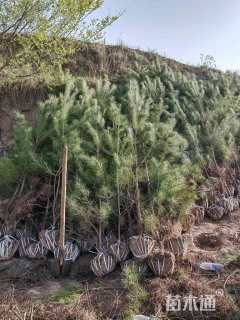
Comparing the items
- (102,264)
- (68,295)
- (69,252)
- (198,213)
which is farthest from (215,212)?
(68,295)

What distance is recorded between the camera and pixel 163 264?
12.8 feet

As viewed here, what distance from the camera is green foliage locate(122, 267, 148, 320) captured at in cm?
333

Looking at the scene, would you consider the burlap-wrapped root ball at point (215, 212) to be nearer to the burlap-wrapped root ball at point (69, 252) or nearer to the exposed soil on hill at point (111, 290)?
the exposed soil on hill at point (111, 290)

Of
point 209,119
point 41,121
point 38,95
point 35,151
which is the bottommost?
point 35,151

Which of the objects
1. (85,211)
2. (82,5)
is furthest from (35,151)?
(82,5)

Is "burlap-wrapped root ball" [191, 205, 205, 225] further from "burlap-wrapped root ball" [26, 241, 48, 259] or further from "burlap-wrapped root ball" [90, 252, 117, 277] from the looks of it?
"burlap-wrapped root ball" [26, 241, 48, 259]

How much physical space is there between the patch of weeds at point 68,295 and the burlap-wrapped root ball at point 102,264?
0.99 ft

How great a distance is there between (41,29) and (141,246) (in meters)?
3.85

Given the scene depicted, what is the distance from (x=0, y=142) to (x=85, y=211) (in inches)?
129

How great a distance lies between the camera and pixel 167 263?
154 inches

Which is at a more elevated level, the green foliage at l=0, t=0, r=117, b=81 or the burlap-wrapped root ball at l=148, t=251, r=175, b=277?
the green foliage at l=0, t=0, r=117, b=81

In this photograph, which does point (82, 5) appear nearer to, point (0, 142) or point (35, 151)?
point (35, 151)

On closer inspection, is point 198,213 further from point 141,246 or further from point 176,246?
point 141,246

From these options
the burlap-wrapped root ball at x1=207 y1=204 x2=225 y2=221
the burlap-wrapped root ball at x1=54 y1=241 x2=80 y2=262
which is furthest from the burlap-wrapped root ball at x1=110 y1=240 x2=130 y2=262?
the burlap-wrapped root ball at x1=207 y1=204 x2=225 y2=221
